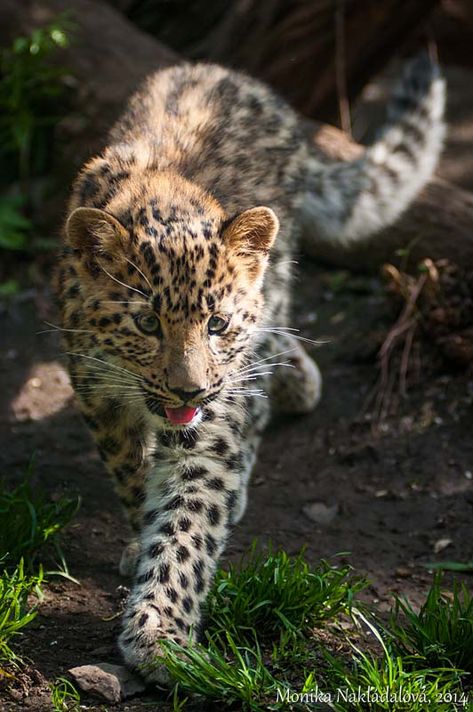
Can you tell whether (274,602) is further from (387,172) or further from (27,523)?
(387,172)

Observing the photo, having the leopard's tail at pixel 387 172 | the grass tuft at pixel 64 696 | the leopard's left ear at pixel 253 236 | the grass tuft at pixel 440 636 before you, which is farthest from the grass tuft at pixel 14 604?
the leopard's tail at pixel 387 172

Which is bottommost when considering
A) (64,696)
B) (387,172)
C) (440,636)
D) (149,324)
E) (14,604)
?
(64,696)

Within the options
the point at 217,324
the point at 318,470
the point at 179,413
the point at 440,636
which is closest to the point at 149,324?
the point at 217,324

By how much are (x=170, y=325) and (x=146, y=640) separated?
134cm

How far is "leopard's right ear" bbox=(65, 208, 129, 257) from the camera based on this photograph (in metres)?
4.84

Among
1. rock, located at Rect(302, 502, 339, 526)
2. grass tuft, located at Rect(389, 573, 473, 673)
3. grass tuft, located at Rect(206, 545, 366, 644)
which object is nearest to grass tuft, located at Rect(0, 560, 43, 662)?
grass tuft, located at Rect(206, 545, 366, 644)

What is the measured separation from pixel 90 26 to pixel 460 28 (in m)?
3.57

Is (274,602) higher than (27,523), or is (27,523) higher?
(274,602)

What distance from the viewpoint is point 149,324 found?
477cm

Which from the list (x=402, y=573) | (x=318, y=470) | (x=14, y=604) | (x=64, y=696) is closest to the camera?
(x=64, y=696)

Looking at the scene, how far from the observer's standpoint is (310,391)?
289 inches

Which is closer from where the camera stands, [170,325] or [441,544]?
[170,325]

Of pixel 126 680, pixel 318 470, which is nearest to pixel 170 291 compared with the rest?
pixel 126 680

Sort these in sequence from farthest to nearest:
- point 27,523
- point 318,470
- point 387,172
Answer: point 387,172 < point 318,470 < point 27,523
